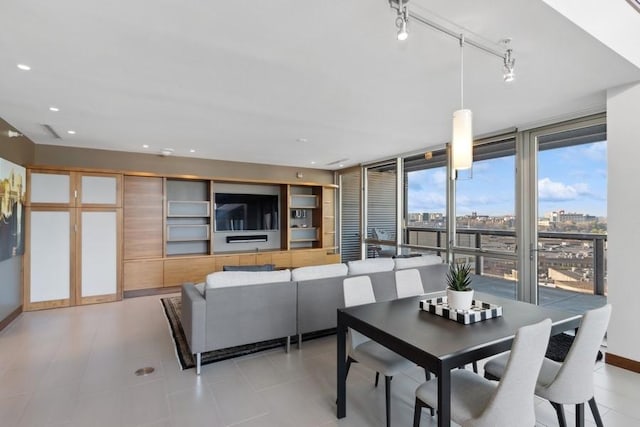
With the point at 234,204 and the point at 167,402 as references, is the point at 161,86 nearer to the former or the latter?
the point at 167,402

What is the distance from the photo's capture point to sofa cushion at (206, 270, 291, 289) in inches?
119

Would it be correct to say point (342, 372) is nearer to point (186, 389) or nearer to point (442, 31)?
point (186, 389)

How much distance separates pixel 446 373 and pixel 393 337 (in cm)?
35

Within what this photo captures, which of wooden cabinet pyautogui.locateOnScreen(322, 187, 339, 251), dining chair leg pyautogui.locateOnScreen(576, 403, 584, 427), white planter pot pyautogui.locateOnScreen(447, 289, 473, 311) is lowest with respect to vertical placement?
dining chair leg pyautogui.locateOnScreen(576, 403, 584, 427)

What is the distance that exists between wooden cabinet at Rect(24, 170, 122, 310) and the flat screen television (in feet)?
6.28

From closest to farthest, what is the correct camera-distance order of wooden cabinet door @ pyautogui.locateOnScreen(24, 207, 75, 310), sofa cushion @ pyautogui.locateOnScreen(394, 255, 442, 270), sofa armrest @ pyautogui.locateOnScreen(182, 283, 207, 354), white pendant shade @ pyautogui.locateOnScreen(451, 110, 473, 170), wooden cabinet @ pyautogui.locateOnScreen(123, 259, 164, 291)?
1. white pendant shade @ pyautogui.locateOnScreen(451, 110, 473, 170)
2. sofa armrest @ pyautogui.locateOnScreen(182, 283, 207, 354)
3. sofa cushion @ pyautogui.locateOnScreen(394, 255, 442, 270)
4. wooden cabinet door @ pyautogui.locateOnScreen(24, 207, 75, 310)
5. wooden cabinet @ pyautogui.locateOnScreen(123, 259, 164, 291)

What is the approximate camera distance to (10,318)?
13.7 feet

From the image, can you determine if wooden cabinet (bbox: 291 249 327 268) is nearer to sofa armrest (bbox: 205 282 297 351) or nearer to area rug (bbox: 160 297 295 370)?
area rug (bbox: 160 297 295 370)

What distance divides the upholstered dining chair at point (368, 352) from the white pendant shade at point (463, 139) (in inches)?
50.5

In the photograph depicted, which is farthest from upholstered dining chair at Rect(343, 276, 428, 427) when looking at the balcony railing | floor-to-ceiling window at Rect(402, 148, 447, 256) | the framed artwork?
the framed artwork

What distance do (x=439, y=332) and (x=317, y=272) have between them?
181cm

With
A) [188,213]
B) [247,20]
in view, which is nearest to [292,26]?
[247,20]

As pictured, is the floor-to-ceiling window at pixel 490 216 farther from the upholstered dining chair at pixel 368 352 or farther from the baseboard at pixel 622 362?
the upholstered dining chair at pixel 368 352

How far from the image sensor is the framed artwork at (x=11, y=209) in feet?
12.4
